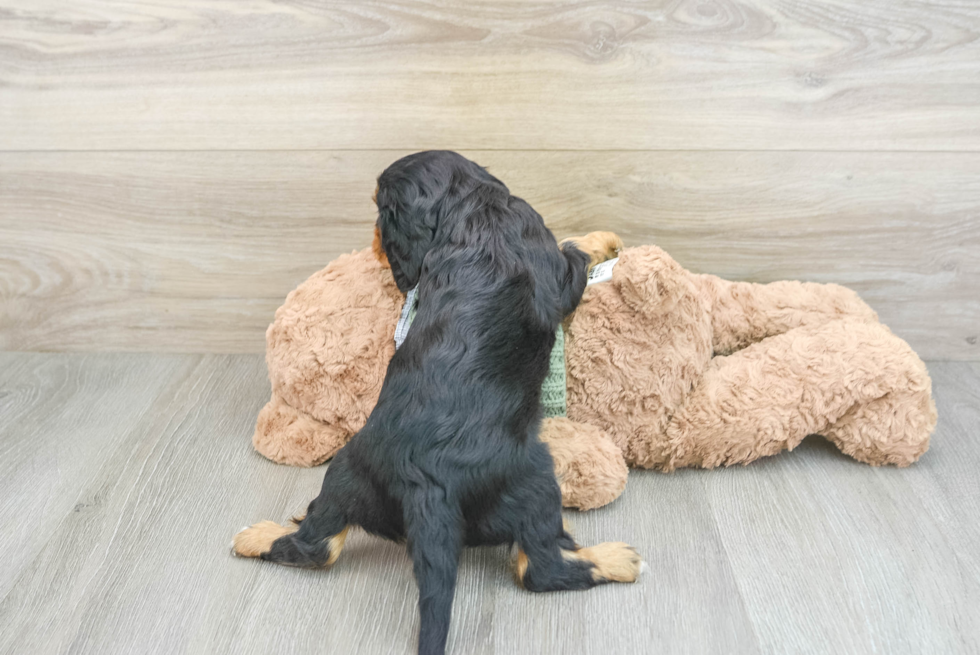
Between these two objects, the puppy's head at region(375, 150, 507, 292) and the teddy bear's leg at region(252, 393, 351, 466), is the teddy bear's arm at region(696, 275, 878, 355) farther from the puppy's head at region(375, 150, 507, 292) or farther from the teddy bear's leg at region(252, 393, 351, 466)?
the teddy bear's leg at region(252, 393, 351, 466)

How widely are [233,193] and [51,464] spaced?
73 centimetres

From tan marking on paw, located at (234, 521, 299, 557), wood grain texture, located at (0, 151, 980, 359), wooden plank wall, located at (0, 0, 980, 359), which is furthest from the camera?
wood grain texture, located at (0, 151, 980, 359)

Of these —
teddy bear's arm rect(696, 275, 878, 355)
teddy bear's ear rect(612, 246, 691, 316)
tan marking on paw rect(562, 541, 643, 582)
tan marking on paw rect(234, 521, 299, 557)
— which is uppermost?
teddy bear's ear rect(612, 246, 691, 316)

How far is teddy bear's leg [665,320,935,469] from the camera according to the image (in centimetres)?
151

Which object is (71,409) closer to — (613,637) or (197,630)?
(197,630)

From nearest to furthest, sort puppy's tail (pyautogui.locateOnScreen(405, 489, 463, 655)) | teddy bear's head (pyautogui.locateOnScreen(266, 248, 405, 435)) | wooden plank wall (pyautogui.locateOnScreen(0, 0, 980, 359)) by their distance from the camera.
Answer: puppy's tail (pyautogui.locateOnScreen(405, 489, 463, 655))
teddy bear's head (pyautogui.locateOnScreen(266, 248, 405, 435))
wooden plank wall (pyautogui.locateOnScreen(0, 0, 980, 359))

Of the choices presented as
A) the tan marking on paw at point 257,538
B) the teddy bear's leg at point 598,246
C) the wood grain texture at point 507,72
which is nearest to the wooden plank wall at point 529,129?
the wood grain texture at point 507,72

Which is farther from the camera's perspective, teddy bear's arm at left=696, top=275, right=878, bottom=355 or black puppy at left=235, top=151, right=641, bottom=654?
teddy bear's arm at left=696, top=275, right=878, bottom=355

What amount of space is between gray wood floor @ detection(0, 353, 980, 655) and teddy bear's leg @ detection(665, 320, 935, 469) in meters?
0.06

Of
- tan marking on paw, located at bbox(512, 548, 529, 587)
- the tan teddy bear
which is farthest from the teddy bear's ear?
tan marking on paw, located at bbox(512, 548, 529, 587)

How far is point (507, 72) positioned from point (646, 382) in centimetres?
76

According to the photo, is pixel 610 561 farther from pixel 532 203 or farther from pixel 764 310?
pixel 532 203

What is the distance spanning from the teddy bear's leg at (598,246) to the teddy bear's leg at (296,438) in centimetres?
A: 63

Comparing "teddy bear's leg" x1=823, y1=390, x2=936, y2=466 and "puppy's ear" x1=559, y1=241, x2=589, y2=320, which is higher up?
"puppy's ear" x1=559, y1=241, x2=589, y2=320
